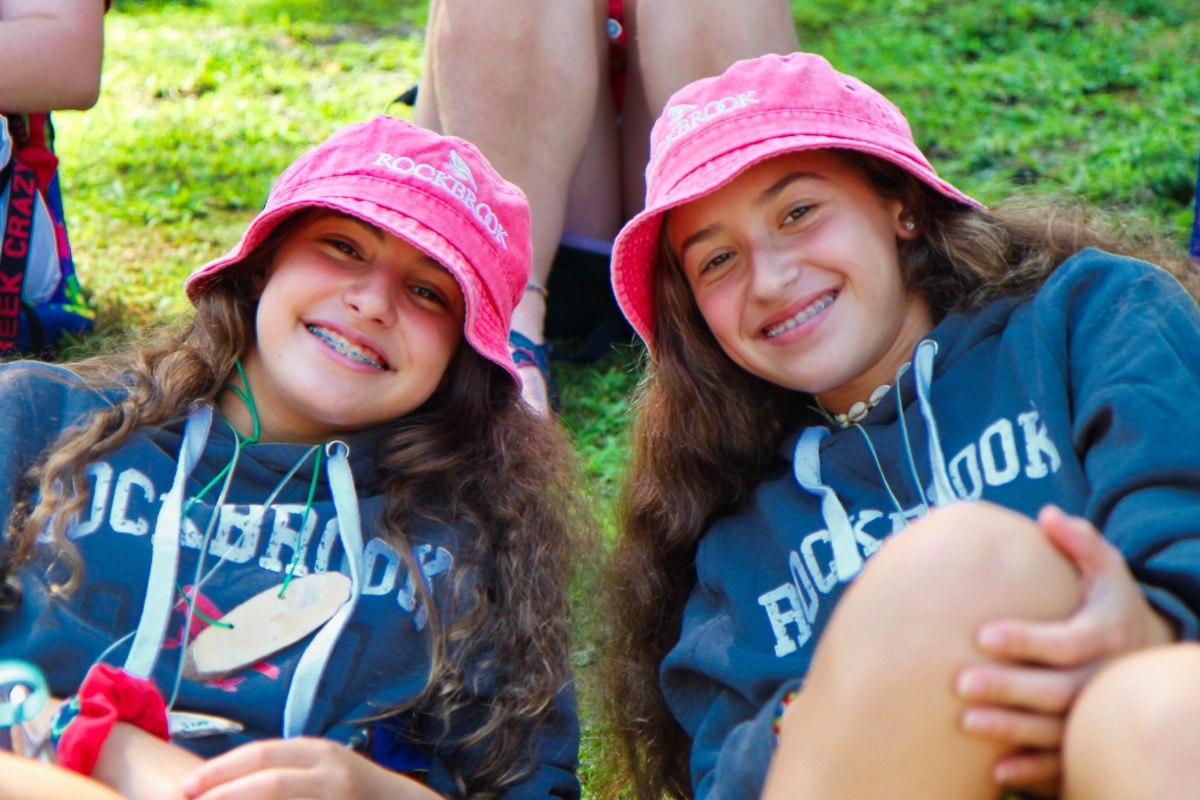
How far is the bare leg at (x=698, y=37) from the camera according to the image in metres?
3.13

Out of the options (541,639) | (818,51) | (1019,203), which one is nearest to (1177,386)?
(1019,203)

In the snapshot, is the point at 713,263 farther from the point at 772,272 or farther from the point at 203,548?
the point at 203,548

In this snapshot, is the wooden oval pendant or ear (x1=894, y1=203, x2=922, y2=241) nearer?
the wooden oval pendant

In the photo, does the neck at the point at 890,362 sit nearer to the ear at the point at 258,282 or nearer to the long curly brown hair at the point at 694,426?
the long curly brown hair at the point at 694,426

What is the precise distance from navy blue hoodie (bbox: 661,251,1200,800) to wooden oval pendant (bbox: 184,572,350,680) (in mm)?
548

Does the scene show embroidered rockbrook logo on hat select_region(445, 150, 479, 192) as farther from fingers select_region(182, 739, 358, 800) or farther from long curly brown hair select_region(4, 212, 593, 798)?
fingers select_region(182, 739, 358, 800)

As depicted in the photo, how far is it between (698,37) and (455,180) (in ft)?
3.64

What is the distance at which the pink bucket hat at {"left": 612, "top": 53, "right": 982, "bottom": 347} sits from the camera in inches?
83.8

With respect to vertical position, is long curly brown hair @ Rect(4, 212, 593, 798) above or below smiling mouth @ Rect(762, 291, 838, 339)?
below

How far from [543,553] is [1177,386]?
1.03 metres

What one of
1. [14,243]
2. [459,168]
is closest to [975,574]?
[459,168]

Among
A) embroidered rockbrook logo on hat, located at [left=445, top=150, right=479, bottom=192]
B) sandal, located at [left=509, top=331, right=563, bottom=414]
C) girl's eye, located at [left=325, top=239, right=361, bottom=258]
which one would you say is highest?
embroidered rockbrook logo on hat, located at [left=445, top=150, right=479, bottom=192]

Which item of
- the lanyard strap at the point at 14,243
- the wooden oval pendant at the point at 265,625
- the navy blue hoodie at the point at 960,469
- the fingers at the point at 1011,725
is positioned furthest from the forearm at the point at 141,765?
the lanyard strap at the point at 14,243

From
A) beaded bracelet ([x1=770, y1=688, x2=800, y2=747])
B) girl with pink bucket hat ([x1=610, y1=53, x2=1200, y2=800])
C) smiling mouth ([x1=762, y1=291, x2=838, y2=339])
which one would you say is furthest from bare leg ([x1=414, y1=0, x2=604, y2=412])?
beaded bracelet ([x1=770, y1=688, x2=800, y2=747])
